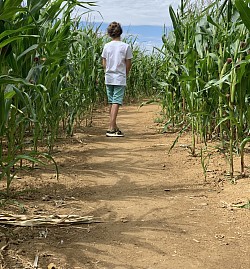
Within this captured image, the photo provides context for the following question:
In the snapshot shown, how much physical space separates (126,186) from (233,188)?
2.18ft

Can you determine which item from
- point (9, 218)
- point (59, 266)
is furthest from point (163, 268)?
point (9, 218)

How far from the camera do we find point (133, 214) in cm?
232

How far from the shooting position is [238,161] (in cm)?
338

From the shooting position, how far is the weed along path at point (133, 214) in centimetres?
177

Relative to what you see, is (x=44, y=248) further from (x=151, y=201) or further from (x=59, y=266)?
(x=151, y=201)

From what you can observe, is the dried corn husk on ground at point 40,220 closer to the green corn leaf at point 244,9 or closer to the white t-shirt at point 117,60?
the green corn leaf at point 244,9

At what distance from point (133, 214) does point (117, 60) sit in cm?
345

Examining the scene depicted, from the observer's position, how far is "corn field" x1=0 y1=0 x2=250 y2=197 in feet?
7.04

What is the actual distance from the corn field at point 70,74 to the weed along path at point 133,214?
22cm

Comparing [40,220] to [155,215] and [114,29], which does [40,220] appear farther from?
[114,29]

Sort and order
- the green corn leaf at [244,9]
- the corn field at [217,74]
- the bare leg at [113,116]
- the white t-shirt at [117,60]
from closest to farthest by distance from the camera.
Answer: the green corn leaf at [244,9]
the corn field at [217,74]
the bare leg at [113,116]
the white t-shirt at [117,60]

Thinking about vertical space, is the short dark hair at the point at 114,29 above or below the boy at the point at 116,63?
above

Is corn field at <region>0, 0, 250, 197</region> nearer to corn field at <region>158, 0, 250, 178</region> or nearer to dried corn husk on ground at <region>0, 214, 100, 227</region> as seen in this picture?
corn field at <region>158, 0, 250, 178</region>

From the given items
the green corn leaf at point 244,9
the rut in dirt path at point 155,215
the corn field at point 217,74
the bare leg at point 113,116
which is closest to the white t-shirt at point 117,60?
the bare leg at point 113,116
